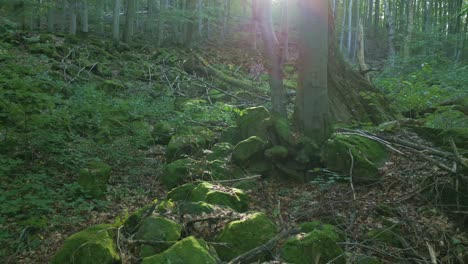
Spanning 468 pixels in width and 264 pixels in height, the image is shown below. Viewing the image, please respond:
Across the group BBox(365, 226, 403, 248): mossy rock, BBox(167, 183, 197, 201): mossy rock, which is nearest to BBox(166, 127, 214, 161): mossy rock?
BBox(167, 183, 197, 201): mossy rock

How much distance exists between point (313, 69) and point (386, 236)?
3240 mm

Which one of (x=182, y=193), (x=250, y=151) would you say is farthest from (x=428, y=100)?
(x=182, y=193)

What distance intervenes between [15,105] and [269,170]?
4.47 metres

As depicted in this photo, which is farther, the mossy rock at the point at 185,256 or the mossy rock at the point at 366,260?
the mossy rock at the point at 366,260

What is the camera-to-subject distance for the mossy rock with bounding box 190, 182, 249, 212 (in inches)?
195

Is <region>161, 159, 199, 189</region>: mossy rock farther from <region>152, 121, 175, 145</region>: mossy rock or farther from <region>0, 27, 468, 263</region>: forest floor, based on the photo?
<region>152, 121, 175, 145</region>: mossy rock

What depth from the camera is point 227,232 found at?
398 cm

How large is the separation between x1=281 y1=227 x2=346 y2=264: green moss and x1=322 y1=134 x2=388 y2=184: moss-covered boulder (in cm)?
227

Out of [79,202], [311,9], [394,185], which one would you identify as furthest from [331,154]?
[79,202]

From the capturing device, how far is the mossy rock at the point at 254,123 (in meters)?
7.20

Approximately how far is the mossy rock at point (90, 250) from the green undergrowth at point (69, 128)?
0.98m

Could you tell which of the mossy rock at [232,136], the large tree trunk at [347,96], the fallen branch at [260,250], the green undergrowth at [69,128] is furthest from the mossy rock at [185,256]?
the large tree trunk at [347,96]

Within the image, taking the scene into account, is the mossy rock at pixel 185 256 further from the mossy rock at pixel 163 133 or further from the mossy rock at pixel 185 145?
the mossy rock at pixel 163 133

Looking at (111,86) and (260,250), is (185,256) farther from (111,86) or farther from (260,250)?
(111,86)
